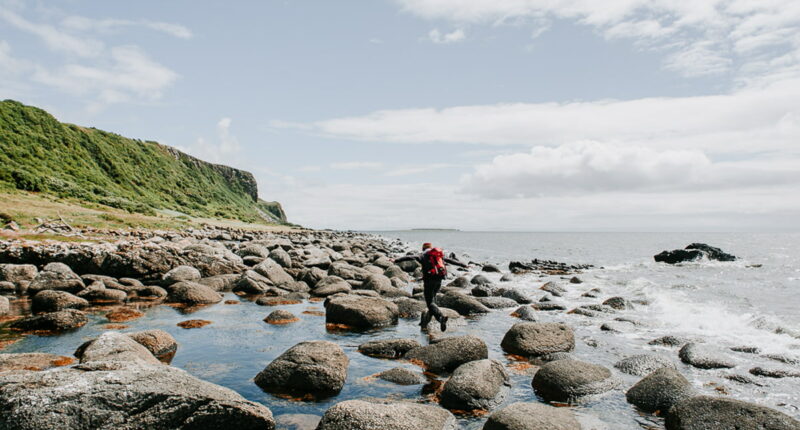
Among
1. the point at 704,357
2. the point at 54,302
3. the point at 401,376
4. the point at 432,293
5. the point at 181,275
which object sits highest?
the point at 432,293

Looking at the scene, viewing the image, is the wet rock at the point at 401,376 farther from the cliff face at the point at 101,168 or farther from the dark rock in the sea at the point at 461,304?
the cliff face at the point at 101,168

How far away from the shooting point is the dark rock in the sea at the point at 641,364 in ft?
33.3

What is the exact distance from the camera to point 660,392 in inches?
322

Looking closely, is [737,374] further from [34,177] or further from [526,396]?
[34,177]

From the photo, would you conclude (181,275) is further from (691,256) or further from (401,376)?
(691,256)

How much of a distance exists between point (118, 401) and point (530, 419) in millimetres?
5763

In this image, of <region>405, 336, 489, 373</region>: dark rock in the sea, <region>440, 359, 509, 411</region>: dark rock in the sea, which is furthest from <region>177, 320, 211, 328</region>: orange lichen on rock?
<region>440, 359, 509, 411</region>: dark rock in the sea

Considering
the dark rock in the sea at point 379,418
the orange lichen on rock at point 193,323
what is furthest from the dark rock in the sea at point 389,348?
the orange lichen on rock at point 193,323

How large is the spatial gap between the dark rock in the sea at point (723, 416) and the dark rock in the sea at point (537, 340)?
4044 mm

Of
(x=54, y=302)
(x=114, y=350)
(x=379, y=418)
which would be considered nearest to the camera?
(x=379, y=418)

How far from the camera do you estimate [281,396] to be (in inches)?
316

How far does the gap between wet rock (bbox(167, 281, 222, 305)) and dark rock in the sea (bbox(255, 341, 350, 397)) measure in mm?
8806

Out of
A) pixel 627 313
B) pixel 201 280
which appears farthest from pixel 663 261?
pixel 201 280

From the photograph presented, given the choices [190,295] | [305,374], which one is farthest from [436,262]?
[190,295]
